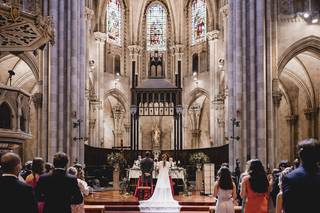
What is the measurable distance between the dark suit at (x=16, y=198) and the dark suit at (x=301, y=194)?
226cm

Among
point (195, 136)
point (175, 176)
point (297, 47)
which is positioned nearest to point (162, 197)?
point (175, 176)

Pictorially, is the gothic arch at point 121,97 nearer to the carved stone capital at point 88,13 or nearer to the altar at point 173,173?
the carved stone capital at point 88,13

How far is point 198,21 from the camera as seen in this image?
45.3 m

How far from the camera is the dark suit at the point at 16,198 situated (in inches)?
207

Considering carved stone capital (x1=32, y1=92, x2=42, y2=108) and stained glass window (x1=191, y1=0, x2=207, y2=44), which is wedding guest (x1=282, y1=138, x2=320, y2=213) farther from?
stained glass window (x1=191, y1=0, x2=207, y2=44)

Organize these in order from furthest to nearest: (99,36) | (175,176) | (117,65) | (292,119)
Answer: (117,65) → (99,36) → (292,119) → (175,176)

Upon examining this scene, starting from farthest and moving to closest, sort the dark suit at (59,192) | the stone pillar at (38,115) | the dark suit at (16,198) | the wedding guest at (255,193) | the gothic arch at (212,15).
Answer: the gothic arch at (212,15), the stone pillar at (38,115), the wedding guest at (255,193), the dark suit at (59,192), the dark suit at (16,198)

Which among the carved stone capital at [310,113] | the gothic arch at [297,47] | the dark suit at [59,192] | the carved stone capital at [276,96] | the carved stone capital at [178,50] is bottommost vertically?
the dark suit at [59,192]

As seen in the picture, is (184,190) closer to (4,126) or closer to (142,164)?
(142,164)

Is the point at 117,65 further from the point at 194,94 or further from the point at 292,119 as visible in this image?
the point at 292,119

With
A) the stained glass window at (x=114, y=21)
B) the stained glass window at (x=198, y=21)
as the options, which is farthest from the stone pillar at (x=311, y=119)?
the stained glass window at (x=114, y=21)

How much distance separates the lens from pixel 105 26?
43562 mm

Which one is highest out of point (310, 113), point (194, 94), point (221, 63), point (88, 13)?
point (88, 13)

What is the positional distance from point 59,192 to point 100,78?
3508 centimetres
